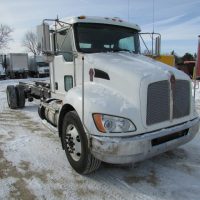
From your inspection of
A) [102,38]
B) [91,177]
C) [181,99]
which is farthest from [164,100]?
[102,38]

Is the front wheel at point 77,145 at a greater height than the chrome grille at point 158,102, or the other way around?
the chrome grille at point 158,102

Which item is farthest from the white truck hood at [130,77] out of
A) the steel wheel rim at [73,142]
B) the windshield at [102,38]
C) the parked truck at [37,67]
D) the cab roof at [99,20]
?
the parked truck at [37,67]

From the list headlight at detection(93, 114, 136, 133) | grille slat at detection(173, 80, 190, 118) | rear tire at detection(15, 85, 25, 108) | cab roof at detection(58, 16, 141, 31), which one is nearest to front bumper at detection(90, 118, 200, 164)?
headlight at detection(93, 114, 136, 133)

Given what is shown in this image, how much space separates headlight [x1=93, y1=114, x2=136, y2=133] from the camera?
3699 mm

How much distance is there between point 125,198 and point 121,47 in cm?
299

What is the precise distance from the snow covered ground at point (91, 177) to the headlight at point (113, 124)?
0.88m

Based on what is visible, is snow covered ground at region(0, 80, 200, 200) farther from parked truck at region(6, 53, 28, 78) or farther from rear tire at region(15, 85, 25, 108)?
parked truck at region(6, 53, 28, 78)

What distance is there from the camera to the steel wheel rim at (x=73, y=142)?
420cm

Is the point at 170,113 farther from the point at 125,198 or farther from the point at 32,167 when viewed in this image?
the point at 32,167

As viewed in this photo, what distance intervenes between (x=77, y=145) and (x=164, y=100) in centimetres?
149

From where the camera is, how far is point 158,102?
389cm

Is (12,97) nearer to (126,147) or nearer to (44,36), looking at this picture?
(44,36)

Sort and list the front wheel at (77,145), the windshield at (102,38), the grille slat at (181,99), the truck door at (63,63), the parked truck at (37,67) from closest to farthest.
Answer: the front wheel at (77,145), the grille slat at (181,99), the windshield at (102,38), the truck door at (63,63), the parked truck at (37,67)

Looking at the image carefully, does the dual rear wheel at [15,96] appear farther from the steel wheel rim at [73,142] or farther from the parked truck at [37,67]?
the parked truck at [37,67]
